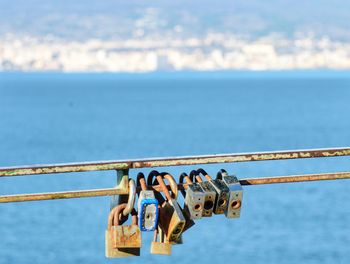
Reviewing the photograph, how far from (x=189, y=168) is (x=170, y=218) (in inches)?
945

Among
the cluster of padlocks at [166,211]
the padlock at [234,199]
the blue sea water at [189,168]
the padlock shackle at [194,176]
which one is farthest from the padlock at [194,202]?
the blue sea water at [189,168]

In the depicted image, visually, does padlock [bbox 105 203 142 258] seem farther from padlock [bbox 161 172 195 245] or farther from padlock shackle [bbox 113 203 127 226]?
padlock [bbox 161 172 195 245]

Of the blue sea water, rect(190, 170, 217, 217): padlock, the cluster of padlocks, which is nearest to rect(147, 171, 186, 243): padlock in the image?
the cluster of padlocks

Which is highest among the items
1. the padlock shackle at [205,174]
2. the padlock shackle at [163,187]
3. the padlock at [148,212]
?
the padlock shackle at [205,174]

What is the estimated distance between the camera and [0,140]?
234 feet

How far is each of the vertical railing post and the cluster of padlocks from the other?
0.04 m

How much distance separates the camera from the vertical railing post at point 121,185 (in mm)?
3482

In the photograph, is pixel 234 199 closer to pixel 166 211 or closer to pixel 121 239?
pixel 166 211

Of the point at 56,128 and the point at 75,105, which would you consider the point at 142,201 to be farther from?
the point at 75,105

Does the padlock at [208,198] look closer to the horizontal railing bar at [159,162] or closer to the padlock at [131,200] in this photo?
the horizontal railing bar at [159,162]

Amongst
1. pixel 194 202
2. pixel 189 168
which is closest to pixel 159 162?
pixel 194 202

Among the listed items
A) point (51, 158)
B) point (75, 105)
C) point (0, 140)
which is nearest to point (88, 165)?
point (51, 158)

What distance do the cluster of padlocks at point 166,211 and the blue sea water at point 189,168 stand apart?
21818 millimetres

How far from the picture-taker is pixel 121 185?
3494 mm
